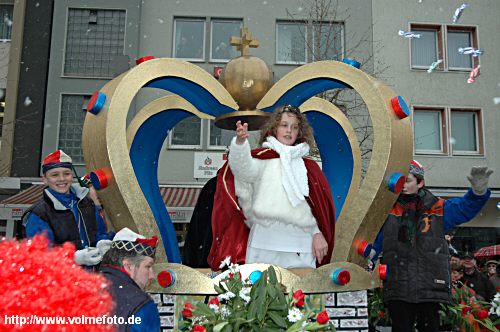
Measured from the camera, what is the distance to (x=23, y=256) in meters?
1.17

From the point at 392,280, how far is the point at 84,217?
2209mm

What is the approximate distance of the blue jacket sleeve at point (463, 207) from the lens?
3.56 metres

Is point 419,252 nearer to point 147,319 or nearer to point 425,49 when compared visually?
point 147,319

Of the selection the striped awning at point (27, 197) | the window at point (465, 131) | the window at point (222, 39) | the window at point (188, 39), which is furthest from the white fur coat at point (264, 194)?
the window at point (465, 131)

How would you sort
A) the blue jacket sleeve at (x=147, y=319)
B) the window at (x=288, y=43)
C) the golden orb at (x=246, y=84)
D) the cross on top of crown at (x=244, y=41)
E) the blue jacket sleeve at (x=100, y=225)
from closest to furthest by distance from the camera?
1. the blue jacket sleeve at (x=147, y=319)
2. the blue jacket sleeve at (x=100, y=225)
3. the golden orb at (x=246, y=84)
4. the cross on top of crown at (x=244, y=41)
5. the window at (x=288, y=43)

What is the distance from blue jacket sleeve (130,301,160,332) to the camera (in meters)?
1.85

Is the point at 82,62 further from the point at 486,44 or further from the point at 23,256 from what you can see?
the point at 23,256

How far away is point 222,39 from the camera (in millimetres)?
14633

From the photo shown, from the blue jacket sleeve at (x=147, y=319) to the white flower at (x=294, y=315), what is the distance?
0.61 m

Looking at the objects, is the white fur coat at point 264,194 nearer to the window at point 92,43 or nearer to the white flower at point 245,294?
the white flower at point 245,294

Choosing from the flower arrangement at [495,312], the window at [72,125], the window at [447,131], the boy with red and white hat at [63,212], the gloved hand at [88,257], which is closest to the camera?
the gloved hand at [88,257]

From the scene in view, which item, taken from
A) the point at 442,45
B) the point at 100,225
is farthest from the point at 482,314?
the point at 442,45

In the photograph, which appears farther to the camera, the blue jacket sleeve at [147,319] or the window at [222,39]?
the window at [222,39]

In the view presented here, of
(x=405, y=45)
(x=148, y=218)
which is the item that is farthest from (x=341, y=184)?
(x=405, y=45)
